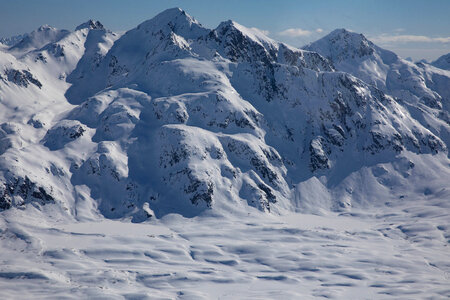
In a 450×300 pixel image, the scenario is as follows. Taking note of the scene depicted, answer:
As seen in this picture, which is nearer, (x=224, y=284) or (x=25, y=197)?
(x=224, y=284)

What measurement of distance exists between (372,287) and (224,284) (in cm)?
4725

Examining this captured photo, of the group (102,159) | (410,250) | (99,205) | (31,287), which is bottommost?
(31,287)

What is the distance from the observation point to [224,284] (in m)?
142

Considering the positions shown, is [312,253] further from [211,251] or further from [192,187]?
[192,187]

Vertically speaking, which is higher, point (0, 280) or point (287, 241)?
point (287, 241)

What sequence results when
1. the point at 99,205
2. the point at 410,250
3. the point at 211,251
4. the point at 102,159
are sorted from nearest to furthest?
the point at 211,251, the point at 410,250, the point at 99,205, the point at 102,159

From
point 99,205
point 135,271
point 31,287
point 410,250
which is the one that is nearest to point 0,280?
point 31,287

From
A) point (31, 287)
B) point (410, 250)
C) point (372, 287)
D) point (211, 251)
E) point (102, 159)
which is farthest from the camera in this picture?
point (102, 159)

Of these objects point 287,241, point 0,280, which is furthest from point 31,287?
point 287,241

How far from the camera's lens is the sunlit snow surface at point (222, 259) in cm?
13725

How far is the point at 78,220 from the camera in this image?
173375mm

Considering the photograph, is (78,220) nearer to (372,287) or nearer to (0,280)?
(0,280)

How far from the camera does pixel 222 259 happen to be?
15800 centimetres

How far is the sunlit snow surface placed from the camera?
450 feet
